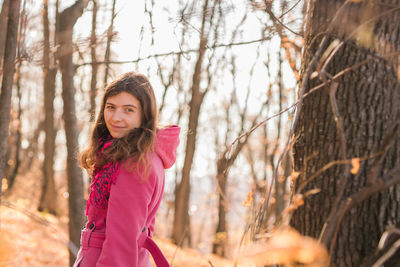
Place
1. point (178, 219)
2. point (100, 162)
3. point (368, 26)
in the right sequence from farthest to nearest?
point (178, 219), point (100, 162), point (368, 26)

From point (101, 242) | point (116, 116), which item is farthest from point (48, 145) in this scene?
point (101, 242)

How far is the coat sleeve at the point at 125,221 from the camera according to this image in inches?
69.2

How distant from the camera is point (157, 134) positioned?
210 cm

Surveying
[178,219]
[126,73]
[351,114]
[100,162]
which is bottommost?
[178,219]

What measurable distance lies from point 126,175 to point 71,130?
184cm

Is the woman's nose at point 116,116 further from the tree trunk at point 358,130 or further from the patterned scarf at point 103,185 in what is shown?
the tree trunk at point 358,130

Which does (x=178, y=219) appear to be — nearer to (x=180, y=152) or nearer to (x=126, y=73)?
(x=180, y=152)

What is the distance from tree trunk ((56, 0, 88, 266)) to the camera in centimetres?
336

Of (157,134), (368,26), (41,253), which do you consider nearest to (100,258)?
(157,134)

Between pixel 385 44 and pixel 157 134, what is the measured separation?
3.93 ft

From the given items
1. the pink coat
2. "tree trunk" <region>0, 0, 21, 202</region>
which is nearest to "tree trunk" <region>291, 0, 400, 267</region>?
the pink coat

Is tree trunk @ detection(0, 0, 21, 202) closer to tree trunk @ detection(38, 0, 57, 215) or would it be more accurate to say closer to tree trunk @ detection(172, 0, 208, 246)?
tree trunk @ detection(38, 0, 57, 215)

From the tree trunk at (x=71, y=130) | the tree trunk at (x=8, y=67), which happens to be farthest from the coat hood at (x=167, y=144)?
the tree trunk at (x=71, y=130)

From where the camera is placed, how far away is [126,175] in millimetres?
1846
